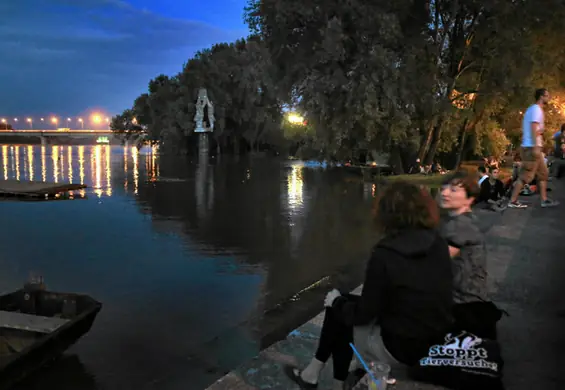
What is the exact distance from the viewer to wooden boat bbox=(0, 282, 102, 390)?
15.6 ft

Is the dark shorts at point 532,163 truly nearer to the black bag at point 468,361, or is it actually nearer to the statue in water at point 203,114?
the black bag at point 468,361

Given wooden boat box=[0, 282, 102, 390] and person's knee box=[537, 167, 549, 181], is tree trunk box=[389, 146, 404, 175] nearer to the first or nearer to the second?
person's knee box=[537, 167, 549, 181]

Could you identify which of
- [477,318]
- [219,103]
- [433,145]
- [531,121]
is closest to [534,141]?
[531,121]

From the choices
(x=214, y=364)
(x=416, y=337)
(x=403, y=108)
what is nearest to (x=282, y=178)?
(x=403, y=108)

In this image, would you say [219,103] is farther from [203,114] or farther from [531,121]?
[531,121]

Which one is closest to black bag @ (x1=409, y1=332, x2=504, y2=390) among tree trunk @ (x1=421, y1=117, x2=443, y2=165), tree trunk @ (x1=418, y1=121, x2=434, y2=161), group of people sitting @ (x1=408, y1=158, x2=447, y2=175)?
group of people sitting @ (x1=408, y1=158, x2=447, y2=175)

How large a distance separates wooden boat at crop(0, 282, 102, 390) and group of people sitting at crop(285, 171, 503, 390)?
2935 mm

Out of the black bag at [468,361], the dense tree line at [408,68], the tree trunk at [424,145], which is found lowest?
the black bag at [468,361]

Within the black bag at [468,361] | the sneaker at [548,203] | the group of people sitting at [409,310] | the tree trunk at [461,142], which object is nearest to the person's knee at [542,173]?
the sneaker at [548,203]

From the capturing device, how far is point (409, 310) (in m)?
3.10

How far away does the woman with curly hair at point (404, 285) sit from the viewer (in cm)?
302

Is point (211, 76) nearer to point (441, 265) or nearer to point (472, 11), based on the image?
point (472, 11)

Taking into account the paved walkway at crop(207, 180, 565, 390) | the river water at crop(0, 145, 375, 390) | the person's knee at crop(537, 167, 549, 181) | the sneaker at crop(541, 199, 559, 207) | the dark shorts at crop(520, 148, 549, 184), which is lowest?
the river water at crop(0, 145, 375, 390)

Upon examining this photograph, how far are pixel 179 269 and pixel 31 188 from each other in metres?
11.7
